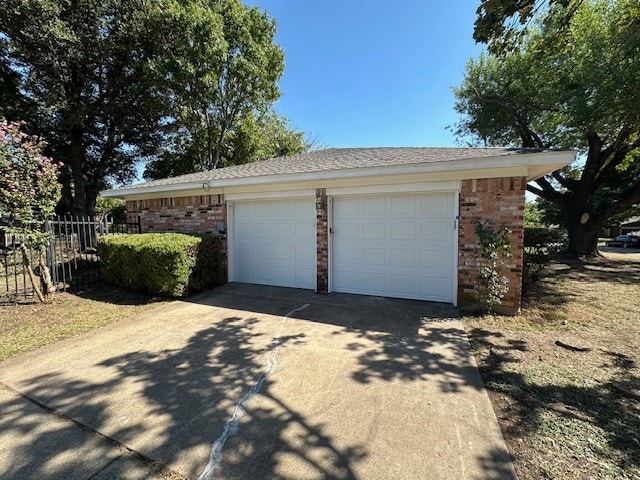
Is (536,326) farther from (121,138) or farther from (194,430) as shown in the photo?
(121,138)

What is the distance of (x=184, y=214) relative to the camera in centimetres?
800

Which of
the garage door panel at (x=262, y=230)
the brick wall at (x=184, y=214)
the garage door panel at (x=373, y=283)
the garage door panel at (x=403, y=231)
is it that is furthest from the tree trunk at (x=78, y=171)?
the garage door panel at (x=403, y=231)

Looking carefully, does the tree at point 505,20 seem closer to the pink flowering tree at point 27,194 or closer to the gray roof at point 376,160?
the gray roof at point 376,160

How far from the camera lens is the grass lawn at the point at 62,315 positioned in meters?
4.26

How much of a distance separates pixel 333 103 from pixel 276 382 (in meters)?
17.8

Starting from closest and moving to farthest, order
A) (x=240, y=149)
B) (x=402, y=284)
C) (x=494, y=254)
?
(x=494, y=254)
(x=402, y=284)
(x=240, y=149)

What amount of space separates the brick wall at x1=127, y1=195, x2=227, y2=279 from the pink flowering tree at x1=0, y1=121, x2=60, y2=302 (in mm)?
2555

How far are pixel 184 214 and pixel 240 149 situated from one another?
11192 mm

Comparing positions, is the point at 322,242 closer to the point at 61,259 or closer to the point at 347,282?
the point at 347,282

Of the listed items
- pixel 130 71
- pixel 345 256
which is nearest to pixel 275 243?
pixel 345 256

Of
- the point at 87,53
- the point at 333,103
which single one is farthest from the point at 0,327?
the point at 333,103

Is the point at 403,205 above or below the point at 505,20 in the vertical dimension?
below

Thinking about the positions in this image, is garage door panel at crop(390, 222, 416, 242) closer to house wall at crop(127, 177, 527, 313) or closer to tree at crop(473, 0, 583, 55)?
house wall at crop(127, 177, 527, 313)

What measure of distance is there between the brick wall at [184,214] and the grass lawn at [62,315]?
2.11 m
